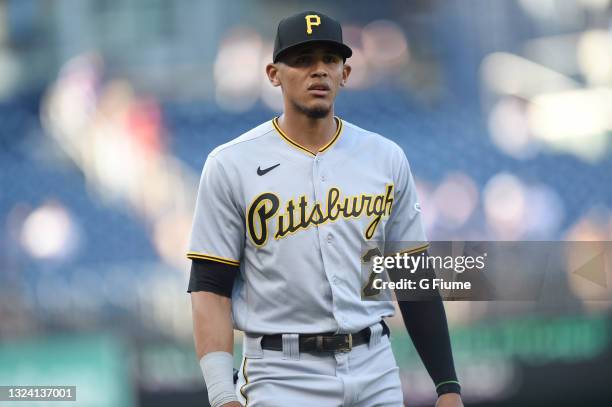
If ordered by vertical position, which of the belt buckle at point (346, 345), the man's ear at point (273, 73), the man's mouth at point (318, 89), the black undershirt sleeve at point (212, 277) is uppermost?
the man's ear at point (273, 73)

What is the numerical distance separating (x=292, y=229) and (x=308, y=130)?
0.96ft

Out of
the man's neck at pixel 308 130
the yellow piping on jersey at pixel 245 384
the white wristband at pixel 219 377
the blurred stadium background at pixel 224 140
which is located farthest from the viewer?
the blurred stadium background at pixel 224 140

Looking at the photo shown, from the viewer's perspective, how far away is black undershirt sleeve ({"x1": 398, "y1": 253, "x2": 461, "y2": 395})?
2775mm

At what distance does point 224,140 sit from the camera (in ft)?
17.7

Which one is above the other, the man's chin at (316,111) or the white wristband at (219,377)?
the man's chin at (316,111)

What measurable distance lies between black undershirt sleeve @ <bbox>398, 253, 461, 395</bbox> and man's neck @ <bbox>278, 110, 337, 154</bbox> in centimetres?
43

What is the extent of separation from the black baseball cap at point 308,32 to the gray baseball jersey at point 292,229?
26cm

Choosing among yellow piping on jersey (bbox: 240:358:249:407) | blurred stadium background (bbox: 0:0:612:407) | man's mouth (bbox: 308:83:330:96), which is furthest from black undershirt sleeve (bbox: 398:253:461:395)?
blurred stadium background (bbox: 0:0:612:407)

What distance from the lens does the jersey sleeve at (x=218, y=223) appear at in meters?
2.62

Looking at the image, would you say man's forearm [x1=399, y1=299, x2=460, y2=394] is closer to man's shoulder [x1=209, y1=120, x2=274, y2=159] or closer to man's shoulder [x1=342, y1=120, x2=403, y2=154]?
man's shoulder [x1=342, y1=120, x2=403, y2=154]

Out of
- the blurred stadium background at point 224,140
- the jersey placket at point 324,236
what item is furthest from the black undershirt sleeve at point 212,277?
the blurred stadium background at point 224,140

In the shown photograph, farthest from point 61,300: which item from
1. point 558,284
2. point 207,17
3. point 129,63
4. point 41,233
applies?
point 558,284

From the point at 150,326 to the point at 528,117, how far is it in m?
2.17

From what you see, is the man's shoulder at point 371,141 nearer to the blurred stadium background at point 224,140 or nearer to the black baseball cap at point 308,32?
the black baseball cap at point 308,32
